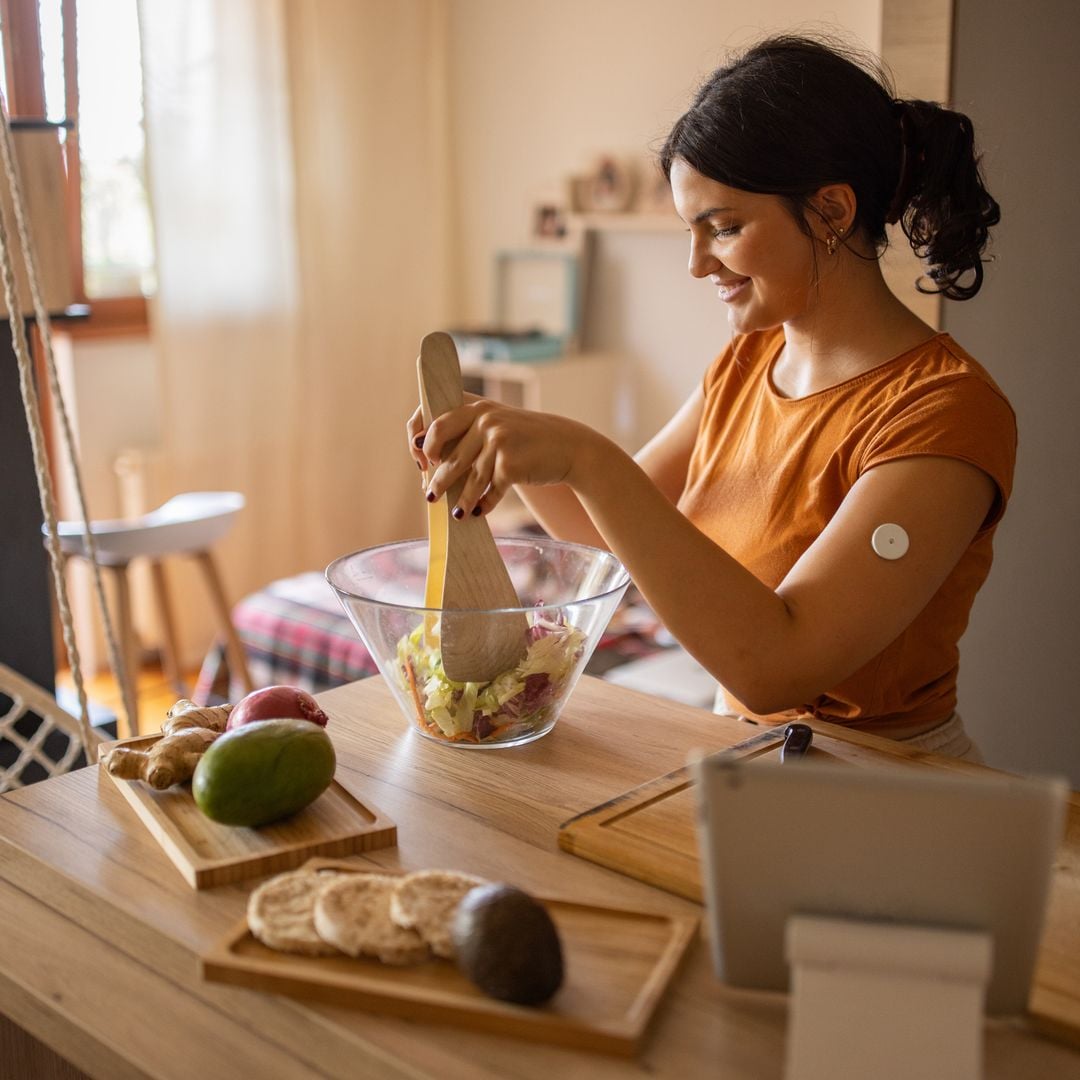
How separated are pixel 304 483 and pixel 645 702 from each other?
3.00 meters

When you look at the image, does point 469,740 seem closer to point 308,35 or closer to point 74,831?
point 74,831

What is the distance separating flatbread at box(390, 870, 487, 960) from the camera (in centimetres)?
81

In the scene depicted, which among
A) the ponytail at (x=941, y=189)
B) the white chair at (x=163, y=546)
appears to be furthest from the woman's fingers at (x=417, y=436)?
the white chair at (x=163, y=546)

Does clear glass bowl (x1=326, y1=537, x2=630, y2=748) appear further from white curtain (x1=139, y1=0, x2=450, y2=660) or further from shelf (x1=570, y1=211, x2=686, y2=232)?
white curtain (x1=139, y1=0, x2=450, y2=660)

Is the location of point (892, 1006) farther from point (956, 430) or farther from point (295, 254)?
point (295, 254)

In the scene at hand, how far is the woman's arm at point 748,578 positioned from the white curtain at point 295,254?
→ 2859mm

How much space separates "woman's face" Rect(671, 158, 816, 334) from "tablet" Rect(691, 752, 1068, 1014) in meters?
0.72

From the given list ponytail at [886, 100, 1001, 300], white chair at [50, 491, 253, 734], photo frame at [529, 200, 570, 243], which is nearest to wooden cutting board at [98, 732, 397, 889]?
ponytail at [886, 100, 1001, 300]

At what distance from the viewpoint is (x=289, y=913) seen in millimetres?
850

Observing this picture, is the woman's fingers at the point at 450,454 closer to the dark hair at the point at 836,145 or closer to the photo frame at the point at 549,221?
the dark hair at the point at 836,145

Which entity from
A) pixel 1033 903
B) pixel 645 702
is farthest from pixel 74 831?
pixel 1033 903

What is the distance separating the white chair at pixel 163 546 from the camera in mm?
3010

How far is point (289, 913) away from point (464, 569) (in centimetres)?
39

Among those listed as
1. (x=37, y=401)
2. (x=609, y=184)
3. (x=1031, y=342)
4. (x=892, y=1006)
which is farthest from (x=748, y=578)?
(x=609, y=184)
